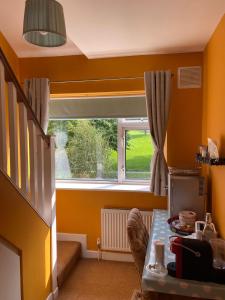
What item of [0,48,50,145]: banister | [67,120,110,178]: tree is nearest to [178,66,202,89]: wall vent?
[67,120,110,178]: tree

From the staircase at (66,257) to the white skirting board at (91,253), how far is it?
62 mm

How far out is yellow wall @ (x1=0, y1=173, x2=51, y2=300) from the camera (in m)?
1.62

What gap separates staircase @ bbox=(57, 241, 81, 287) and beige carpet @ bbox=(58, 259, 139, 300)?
75mm

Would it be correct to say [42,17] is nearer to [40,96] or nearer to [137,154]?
[40,96]

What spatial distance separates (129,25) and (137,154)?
1.54 m

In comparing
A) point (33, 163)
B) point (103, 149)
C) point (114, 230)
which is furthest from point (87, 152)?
point (33, 163)

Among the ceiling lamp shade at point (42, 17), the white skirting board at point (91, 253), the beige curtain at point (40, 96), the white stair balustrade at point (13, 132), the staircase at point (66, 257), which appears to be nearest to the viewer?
the ceiling lamp shade at point (42, 17)

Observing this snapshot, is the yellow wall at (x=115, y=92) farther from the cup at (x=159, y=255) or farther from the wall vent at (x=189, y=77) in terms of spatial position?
the cup at (x=159, y=255)

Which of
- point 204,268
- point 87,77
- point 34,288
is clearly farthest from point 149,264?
point 87,77

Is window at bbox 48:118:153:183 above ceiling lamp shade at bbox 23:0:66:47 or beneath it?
beneath

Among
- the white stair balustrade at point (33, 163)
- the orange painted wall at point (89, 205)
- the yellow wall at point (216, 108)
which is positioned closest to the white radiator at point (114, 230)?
the orange painted wall at point (89, 205)

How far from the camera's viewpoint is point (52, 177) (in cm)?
223

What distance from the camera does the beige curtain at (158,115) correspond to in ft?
8.65

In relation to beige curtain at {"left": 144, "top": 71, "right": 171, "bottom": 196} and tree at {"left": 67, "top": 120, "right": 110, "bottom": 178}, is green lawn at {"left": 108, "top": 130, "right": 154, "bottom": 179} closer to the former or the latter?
tree at {"left": 67, "top": 120, "right": 110, "bottom": 178}
